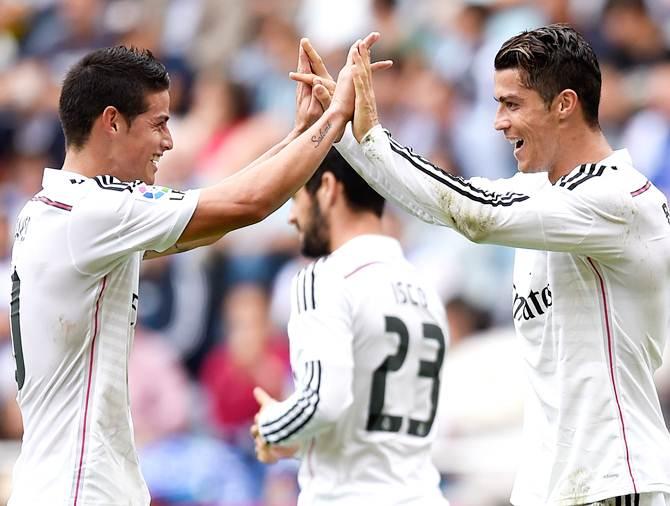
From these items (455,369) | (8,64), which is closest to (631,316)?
(455,369)

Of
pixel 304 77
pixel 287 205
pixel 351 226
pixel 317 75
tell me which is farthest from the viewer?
pixel 287 205

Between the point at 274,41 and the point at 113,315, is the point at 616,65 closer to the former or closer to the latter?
the point at 274,41

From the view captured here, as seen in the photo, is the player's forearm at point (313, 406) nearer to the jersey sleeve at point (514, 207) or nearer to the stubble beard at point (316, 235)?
the stubble beard at point (316, 235)

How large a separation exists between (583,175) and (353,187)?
5.59ft

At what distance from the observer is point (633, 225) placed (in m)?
4.59

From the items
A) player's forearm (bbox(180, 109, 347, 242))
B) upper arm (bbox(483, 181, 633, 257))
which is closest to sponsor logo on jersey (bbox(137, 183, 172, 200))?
player's forearm (bbox(180, 109, 347, 242))

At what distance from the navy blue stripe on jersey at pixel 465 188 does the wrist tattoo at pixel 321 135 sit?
244 millimetres

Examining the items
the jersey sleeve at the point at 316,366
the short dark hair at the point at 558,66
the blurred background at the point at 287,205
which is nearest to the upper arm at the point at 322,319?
the jersey sleeve at the point at 316,366

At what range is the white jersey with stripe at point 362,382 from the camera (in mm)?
5531

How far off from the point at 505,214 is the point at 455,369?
4789 millimetres

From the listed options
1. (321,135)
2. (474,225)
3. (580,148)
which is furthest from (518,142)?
(321,135)

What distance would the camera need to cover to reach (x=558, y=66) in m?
4.75

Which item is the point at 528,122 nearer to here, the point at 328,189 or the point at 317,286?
the point at 317,286

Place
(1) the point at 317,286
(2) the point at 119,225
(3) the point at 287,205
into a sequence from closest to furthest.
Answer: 1. (2) the point at 119,225
2. (1) the point at 317,286
3. (3) the point at 287,205
